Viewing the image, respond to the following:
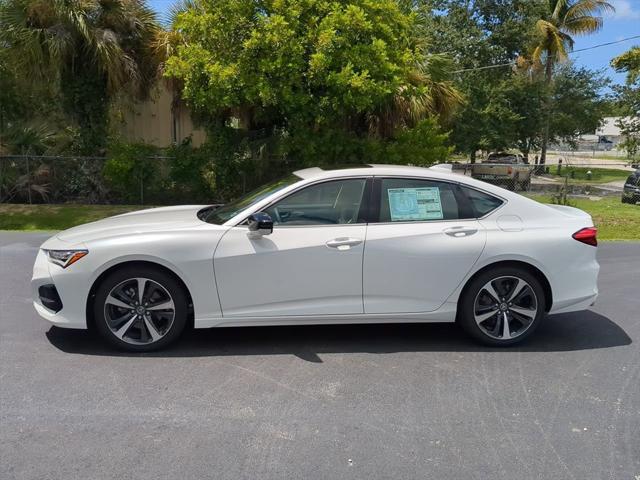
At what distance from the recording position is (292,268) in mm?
4719

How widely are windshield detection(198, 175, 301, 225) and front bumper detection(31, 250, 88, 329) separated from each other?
3.85 feet

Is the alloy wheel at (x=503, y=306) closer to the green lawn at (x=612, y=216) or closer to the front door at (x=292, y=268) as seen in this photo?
the front door at (x=292, y=268)

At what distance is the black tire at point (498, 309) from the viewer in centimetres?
495

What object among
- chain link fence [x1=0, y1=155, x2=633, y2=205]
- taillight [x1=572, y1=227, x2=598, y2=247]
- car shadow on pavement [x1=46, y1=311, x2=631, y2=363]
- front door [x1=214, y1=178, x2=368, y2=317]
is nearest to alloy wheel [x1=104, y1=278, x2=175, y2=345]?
car shadow on pavement [x1=46, y1=311, x2=631, y2=363]

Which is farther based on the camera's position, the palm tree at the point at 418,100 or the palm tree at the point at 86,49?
the palm tree at the point at 418,100

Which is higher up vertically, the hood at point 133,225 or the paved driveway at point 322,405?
the hood at point 133,225

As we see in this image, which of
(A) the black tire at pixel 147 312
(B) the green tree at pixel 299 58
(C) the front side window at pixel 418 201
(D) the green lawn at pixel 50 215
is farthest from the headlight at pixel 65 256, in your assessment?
(D) the green lawn at pixel 50 215

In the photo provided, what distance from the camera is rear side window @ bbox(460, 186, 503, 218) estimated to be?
5.10 meters

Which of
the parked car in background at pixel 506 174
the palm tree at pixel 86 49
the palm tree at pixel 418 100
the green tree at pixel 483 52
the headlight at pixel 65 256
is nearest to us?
the headlight at pixel 65 256

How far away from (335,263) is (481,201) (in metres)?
1.42

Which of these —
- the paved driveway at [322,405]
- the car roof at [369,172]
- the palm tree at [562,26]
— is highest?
the palm tree at [562,26]

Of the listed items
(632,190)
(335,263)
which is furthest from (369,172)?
(632,190)

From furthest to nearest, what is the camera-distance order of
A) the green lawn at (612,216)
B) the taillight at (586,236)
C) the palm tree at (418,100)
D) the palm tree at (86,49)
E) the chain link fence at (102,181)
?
the chain link fence at (102,181) → the palm tree at (418,100) → the palm tree at (86,49) → the green lawn at (612,216) → the taillight at (586,236)

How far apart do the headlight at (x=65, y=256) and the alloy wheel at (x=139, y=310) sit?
0.36 m
